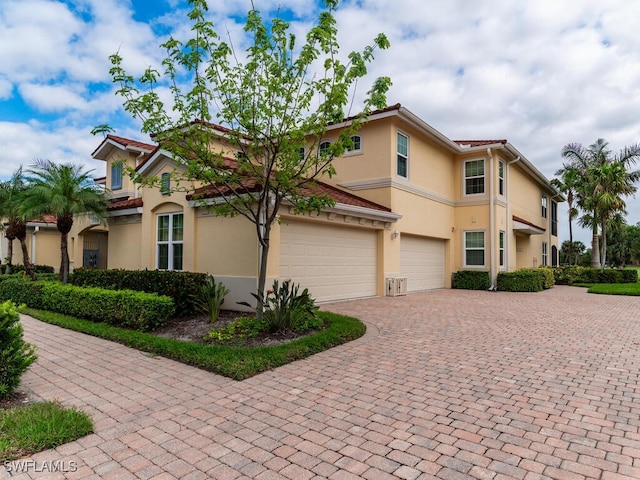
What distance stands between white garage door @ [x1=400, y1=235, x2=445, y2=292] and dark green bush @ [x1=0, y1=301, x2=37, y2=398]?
1268 cm

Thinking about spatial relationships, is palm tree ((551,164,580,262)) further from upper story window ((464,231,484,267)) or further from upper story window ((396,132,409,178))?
upper story window ((396,132,409,178))

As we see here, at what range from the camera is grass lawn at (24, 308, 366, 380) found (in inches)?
213

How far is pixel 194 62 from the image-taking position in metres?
6.80

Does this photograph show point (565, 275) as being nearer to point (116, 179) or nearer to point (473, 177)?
point (473, 177)

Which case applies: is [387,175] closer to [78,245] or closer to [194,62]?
[194,62]

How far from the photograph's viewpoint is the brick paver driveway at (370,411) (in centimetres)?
306

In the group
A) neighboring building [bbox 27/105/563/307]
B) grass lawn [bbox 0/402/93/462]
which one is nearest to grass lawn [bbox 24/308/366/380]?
grass lawn [bbox 0/402/93/462]

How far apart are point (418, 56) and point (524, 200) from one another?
14.1 metres

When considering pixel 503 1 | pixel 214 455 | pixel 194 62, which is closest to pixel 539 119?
pixel 503 1

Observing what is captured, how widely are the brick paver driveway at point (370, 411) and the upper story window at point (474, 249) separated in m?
10.7

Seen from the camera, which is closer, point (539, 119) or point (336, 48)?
point (336, 48)

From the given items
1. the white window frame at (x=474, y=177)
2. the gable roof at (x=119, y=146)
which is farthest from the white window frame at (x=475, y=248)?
the gable roof at (x=119, y=146)

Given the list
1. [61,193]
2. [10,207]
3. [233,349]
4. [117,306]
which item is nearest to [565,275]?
[233,349]

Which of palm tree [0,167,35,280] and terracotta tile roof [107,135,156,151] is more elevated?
terracotta tile roof [107,135,156,151]
